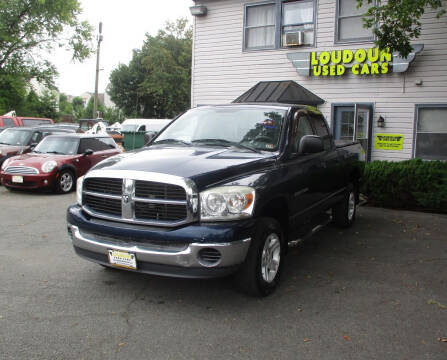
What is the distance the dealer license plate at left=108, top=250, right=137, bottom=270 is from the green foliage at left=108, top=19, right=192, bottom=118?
43395 mm

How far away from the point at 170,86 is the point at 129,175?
43.8 m

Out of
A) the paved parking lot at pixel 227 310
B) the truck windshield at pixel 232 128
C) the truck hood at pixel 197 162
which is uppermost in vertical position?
the truck windshield at pixel 232 128

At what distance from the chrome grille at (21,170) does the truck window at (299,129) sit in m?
A: 7.20

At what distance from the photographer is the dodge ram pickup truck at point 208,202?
383cm

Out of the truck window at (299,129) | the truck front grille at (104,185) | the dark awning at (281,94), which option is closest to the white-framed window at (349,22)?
the dark awning at (281,94)

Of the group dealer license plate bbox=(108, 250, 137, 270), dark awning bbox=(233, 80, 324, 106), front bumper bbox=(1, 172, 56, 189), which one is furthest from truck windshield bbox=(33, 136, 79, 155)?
dealer license plate bbox=(108, 250, 137, 270)

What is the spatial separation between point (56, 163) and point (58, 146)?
3.26 ft

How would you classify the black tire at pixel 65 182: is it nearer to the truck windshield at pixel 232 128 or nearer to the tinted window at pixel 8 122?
the truck windshield at pixel 232 128

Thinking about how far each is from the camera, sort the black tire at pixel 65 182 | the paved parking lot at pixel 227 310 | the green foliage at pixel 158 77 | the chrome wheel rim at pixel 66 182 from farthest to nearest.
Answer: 1. the green foliage at pixel 158 77
2. the chrome wheel rim at pixel 66 182
3. the black tire at pixel 65 182
4. the paved parking lot at pixel 227 310

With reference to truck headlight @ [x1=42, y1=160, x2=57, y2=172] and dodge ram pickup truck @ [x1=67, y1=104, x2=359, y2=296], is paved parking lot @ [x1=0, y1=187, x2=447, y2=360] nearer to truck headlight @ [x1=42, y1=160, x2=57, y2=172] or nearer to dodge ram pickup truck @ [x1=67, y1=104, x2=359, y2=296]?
dodge ram pickup truck @ [x1=67, y1=104, x2=359, y2=296]

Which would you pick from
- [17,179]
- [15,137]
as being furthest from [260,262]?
[15,137]

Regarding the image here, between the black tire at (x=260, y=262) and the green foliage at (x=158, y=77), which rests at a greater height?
the green foliage at (x=158, y=77)

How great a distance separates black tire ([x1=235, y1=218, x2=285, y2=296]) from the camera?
13.4ft

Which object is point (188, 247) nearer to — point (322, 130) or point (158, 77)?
point (322, 130)
